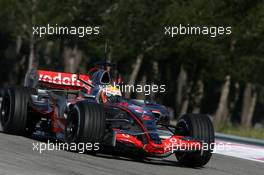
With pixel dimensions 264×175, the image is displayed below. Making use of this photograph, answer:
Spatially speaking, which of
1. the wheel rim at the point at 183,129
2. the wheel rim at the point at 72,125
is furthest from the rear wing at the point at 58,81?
the wheel rim at the point at 183,129

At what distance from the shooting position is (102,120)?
501 inches

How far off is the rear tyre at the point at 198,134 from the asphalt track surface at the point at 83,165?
16 cm

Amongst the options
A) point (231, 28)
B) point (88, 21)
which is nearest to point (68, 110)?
point (231, 28)

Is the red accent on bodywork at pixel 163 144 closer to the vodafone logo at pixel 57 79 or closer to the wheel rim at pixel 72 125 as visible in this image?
the wheel rim at pixel 72 125

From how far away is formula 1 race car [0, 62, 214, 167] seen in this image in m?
12.8

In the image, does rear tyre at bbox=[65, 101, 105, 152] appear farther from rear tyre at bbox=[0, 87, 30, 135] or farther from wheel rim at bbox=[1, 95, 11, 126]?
wheel rim at bbox=[1, 95, 11, 126]

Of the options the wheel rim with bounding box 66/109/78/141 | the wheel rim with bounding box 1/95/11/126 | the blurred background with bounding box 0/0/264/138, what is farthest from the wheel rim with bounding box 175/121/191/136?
the blurred background with bounding box 0/0/264/138

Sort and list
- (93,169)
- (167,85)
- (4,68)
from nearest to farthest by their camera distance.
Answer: (93,169), (167,85), (4,68)

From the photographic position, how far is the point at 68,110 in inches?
548

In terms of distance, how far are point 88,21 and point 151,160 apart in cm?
2373

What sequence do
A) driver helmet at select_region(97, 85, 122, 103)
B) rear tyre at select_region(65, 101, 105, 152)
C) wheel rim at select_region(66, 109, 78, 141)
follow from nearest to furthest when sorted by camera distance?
1. rear tyre at select_region(65, 101, 105, 152)
2. wheel rim at select_region(66, 109, 78, 141)
3. driver helmet at select_region(97, 85, 122, 103)

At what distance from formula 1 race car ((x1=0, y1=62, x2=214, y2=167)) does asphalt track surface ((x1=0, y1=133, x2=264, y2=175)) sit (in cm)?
23

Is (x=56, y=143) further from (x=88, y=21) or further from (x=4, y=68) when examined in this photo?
(x=4, y=68)

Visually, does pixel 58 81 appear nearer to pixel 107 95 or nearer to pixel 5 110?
pixel 5 110
